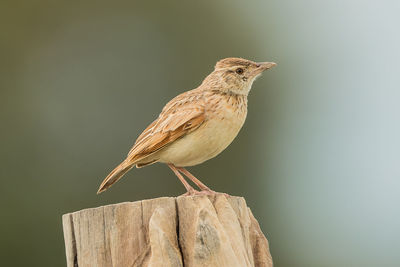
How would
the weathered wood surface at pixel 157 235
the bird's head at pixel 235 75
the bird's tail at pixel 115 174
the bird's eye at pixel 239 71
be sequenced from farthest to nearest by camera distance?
the bird's eye at pixel 239 71
the bird's head at pixel 235 75
the bird's tail at pixel 115 174
the weathered wood surface at pixel 157 235

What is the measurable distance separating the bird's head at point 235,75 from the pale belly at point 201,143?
0.54m

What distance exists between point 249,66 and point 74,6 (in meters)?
11.8

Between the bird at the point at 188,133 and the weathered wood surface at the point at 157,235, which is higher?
the bird at the point at 188,133

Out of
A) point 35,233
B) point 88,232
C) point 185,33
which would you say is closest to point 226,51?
point 185,33

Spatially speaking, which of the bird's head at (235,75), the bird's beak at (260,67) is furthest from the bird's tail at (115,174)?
the bird's beak at (260,67)

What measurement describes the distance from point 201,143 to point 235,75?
0.99 metres

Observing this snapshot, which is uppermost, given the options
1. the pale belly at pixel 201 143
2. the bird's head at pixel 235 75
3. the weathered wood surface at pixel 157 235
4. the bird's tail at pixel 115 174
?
the bird's head at pixel 235 75

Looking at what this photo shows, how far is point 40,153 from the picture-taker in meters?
15.3

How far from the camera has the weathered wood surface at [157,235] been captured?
16.0 feet

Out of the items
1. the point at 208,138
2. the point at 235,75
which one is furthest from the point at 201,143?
the point at 235,75

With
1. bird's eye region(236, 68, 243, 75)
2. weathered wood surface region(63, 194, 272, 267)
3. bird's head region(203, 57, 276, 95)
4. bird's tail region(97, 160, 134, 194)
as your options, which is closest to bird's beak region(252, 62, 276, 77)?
bird's head region(203, 57, 276, 95)

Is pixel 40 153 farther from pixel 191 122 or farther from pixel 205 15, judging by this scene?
pixel 191 122

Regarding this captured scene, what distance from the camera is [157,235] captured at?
192 inches

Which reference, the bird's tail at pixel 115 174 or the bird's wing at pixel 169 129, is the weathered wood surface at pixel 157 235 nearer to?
the bird's tail at pixel 115 174
